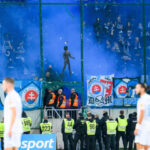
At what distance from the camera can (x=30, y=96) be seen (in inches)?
982

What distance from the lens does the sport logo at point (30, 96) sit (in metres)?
24.8

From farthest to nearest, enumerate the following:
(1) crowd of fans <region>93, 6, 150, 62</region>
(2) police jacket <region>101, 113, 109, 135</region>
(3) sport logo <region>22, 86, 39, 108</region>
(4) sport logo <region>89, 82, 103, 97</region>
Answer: (1) crowd of fans <region>93, 6, 150, 62</region> → (4) sport logo <region>89, 82, 103, 97</region> → (3) sport logo <region>22, 86, 39, 108</region> → (2) police jacket <region>101, 113, 109, 135</region>

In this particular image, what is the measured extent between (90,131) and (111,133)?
3.51 feet

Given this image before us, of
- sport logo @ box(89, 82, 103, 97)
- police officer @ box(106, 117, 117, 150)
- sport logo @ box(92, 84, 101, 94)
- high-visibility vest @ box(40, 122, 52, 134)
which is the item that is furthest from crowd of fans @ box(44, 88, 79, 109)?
police officer @ box(106, 117, 117, 150)

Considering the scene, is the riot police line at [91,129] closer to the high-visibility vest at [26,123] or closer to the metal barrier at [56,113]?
the high-visibility vest at [26,123]

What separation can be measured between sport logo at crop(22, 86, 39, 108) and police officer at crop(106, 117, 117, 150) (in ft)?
18.9

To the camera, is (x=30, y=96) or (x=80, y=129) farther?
(x=30, y=96)

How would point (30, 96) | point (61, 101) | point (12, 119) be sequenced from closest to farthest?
point (12, 119) → point (61, 101) → point (30, 96)

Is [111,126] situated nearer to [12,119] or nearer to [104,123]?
[104,123]

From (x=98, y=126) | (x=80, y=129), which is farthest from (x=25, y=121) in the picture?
(x=98, y=126)

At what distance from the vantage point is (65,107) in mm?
24938

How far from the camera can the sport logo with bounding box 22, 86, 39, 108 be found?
24797 mm

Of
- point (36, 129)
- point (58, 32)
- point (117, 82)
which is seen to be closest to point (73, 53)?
point (58, 32)

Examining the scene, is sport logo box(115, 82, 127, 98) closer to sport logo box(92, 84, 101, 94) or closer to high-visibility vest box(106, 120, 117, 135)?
sport logo box(92, 84, 101, 94)
